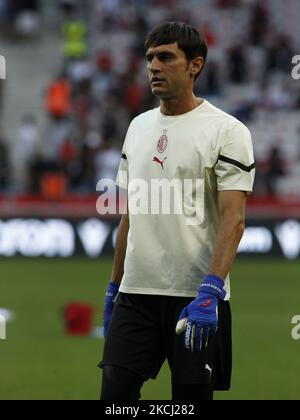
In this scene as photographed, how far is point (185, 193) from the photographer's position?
560 centimetres

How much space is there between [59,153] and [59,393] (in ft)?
49.8

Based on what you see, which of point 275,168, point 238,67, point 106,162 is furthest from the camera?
point 238,67

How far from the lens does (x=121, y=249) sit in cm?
600

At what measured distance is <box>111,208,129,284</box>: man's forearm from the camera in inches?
236

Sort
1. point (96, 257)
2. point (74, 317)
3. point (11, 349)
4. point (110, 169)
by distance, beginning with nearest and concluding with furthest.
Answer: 1. point (11, 349)
2. point (74, 317)
3. point (96, 257)
4. point (110, 169)

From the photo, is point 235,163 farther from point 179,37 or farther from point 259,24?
point 259,24

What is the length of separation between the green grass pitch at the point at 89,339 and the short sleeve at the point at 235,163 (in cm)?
345

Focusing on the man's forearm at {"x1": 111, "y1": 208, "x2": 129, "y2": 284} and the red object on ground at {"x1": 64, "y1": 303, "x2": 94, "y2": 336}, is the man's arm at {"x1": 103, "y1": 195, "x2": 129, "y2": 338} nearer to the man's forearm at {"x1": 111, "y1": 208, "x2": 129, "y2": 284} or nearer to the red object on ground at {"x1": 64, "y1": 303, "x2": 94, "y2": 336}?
the man's forearm at {"x1": 111, "y1": 208, "x2": 129, "y2": 284}

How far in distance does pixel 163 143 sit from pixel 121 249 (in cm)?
67

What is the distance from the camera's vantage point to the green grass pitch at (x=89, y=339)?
9.20 m

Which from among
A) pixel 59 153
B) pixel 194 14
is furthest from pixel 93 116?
pixel 194 14

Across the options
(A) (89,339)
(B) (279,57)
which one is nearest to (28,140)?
(B) (279,57)

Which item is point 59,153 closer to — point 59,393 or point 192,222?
point 59,393

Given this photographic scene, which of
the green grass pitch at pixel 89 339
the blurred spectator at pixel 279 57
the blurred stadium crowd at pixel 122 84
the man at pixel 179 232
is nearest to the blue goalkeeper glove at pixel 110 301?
the man at pixel 179 232
